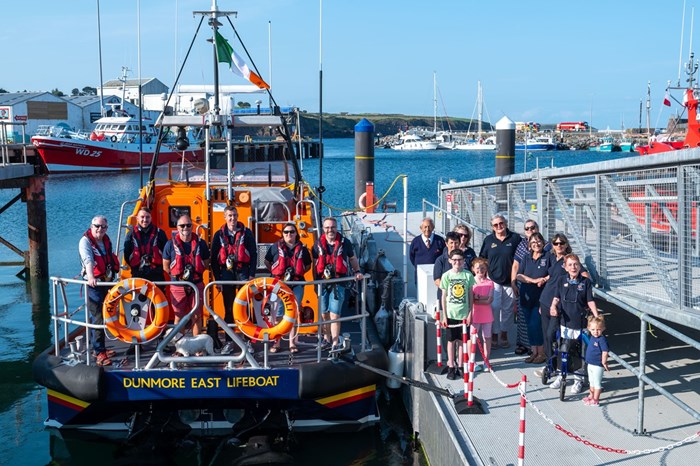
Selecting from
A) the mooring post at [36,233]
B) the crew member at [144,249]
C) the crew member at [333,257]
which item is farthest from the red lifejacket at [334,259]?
the mooring post at [36,233]

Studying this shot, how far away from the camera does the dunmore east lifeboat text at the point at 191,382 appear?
316 inches

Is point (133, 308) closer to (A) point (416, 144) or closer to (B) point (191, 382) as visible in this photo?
(B) point (191, 382)

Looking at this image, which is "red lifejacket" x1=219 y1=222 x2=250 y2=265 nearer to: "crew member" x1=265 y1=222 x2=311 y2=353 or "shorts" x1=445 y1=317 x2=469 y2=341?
"crew member" x1=265 y1=222 x2=311 y2=353

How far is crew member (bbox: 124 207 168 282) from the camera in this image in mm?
8656

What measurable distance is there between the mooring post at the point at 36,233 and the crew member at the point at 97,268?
38.6ft

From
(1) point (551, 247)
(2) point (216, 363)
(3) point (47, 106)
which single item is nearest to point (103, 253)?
(2) point (216, 363)

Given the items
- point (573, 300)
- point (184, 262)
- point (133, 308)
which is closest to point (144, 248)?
point (184, 262)

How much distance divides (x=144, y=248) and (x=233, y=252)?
101 cm

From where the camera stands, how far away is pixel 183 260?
27.6 ft

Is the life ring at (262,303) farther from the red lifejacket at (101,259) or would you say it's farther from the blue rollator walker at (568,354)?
the blue rollator walker at (568,354)

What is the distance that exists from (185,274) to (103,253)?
954mm

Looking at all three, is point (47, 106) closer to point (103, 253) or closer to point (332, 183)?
point (332, 183)

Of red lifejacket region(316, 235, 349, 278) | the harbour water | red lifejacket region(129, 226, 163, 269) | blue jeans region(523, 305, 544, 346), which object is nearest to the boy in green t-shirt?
blue jeans region(523, 305, 544, 346)

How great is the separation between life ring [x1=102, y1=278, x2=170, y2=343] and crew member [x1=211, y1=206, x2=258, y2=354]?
0.93 meters
